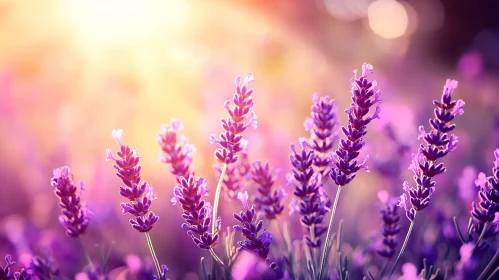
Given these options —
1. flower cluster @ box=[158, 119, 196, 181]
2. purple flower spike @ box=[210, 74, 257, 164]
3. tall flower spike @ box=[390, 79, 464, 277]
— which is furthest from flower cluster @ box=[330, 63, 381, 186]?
flower cluster @ box=[158, 119, 196, 181]

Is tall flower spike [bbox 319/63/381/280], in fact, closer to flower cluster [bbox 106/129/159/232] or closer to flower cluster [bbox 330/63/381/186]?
flower cluster [bbox 330/63/381/186]

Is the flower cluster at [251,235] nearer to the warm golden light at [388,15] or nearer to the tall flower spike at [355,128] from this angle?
the tall flower spike at [355,128]

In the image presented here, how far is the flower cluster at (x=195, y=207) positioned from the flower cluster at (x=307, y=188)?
0.81ft

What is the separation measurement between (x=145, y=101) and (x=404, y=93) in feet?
11.7

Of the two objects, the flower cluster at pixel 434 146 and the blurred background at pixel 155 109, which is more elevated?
the flower cluster at pixel 434 146

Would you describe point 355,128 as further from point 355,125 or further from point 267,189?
point 267,189

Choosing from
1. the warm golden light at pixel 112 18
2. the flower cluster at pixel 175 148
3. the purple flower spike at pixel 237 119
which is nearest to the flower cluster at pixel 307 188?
the purple flower spike at pixel 237 119

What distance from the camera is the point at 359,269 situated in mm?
1838

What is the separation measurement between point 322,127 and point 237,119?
24 centimetres

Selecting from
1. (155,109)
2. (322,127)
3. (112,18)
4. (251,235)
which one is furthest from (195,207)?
(112,18)

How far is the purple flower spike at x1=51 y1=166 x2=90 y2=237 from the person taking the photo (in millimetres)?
1349

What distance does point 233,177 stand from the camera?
1.62 m

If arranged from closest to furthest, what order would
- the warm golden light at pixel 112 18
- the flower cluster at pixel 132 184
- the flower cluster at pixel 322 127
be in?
the flower cluster at pixel 132 184, the flower cluster at pixel 322 127, the warm golden light at pixel 112 18

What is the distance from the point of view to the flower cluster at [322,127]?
4.61 feet
